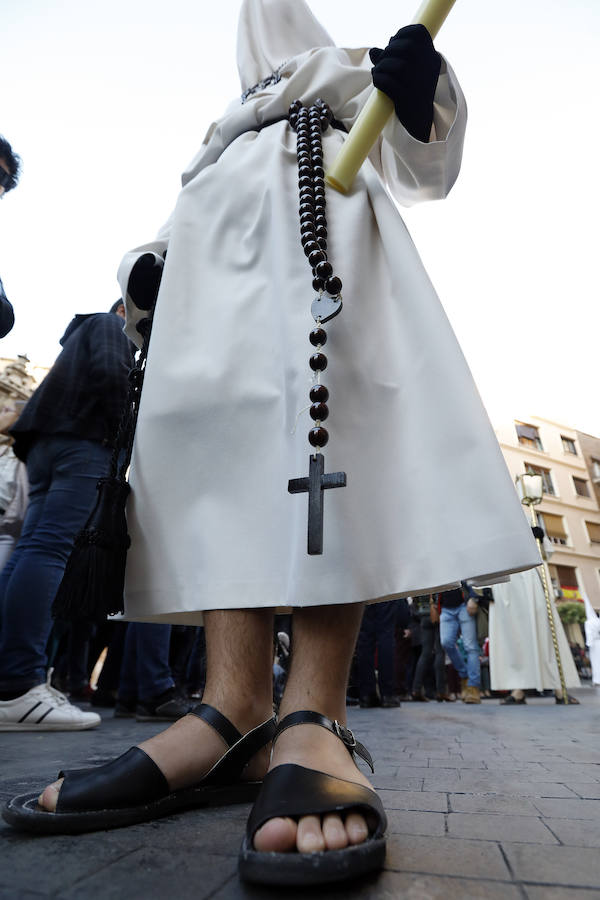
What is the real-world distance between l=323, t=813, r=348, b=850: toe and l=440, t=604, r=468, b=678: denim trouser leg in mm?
5807

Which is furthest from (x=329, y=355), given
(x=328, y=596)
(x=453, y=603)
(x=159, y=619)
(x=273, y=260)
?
(x=453, y=603)

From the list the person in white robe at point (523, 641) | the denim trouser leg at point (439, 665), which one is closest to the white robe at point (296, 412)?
the person in white robe at point (523, 641)

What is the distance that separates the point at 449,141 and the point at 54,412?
199 centimetres

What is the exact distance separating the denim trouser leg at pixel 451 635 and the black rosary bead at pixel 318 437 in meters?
5.69

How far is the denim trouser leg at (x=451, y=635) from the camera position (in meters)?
6.08

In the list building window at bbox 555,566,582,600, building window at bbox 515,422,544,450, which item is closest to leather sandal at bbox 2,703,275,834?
building window at bbox 555,566,582,600

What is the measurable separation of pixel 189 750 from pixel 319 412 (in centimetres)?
59

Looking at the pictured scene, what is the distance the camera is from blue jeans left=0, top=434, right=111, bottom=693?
87.8 inches

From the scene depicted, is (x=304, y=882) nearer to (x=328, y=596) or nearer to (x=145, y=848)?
(x=145, y=848)

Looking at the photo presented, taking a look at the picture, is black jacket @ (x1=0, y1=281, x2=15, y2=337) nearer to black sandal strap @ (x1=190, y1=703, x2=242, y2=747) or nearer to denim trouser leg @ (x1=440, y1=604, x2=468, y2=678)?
black sandal strap @ (x1=190, y1=703, x2=242, y2=747)

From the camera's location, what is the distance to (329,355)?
1.08 m

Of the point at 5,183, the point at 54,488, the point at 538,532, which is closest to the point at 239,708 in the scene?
the point at 54,488

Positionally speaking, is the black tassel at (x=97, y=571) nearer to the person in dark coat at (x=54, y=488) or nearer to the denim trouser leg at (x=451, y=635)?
the person in dark coat at (x=54, y=488)

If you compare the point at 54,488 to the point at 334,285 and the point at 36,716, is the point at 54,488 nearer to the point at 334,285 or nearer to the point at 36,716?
the point at 36,716
